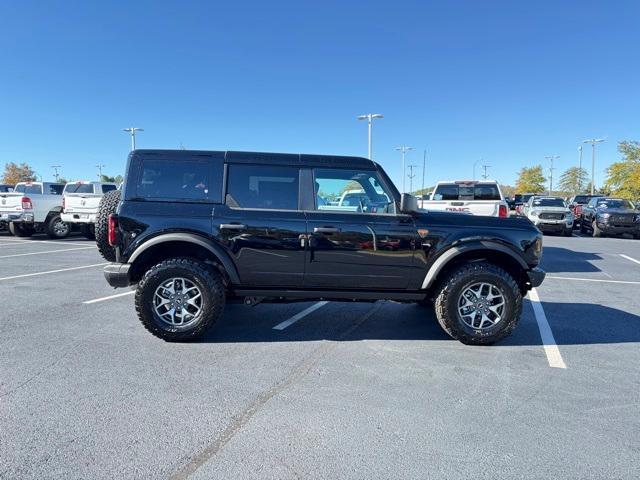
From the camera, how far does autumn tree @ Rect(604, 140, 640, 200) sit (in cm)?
3269

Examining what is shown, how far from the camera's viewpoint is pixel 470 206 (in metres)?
9.30

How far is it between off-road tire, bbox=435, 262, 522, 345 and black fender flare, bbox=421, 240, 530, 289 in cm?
18

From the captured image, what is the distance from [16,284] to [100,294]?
184 cm

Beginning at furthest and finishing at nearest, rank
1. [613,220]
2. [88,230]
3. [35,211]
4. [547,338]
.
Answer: [613,220] → [88,230] → [35,211] → [547,338]

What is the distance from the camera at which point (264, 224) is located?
164 inches

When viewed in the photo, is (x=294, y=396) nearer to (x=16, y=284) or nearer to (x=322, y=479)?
(x=322, y=479)

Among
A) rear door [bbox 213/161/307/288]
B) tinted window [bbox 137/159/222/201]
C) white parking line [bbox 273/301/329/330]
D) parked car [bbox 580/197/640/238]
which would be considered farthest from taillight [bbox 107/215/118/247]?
parked car [bbox 580/197/640/238]

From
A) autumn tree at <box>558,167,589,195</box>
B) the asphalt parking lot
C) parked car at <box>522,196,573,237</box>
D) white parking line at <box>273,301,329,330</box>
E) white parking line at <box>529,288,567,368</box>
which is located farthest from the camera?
autumn tree at <box>558,167,589,195</box>

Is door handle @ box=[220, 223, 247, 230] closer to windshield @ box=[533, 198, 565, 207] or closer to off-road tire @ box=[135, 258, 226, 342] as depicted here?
off-road tire @ box=[135, 258, 226, 342]

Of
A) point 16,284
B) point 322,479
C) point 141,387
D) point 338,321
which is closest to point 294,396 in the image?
point 322,479

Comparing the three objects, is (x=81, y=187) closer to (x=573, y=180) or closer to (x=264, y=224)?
(x=264, y=224)

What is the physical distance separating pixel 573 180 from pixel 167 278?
70.0 meters

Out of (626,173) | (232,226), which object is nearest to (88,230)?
(232,226)

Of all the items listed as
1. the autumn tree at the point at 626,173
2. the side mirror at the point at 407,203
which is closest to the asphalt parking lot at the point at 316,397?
the side mirror at the point at 407,203
